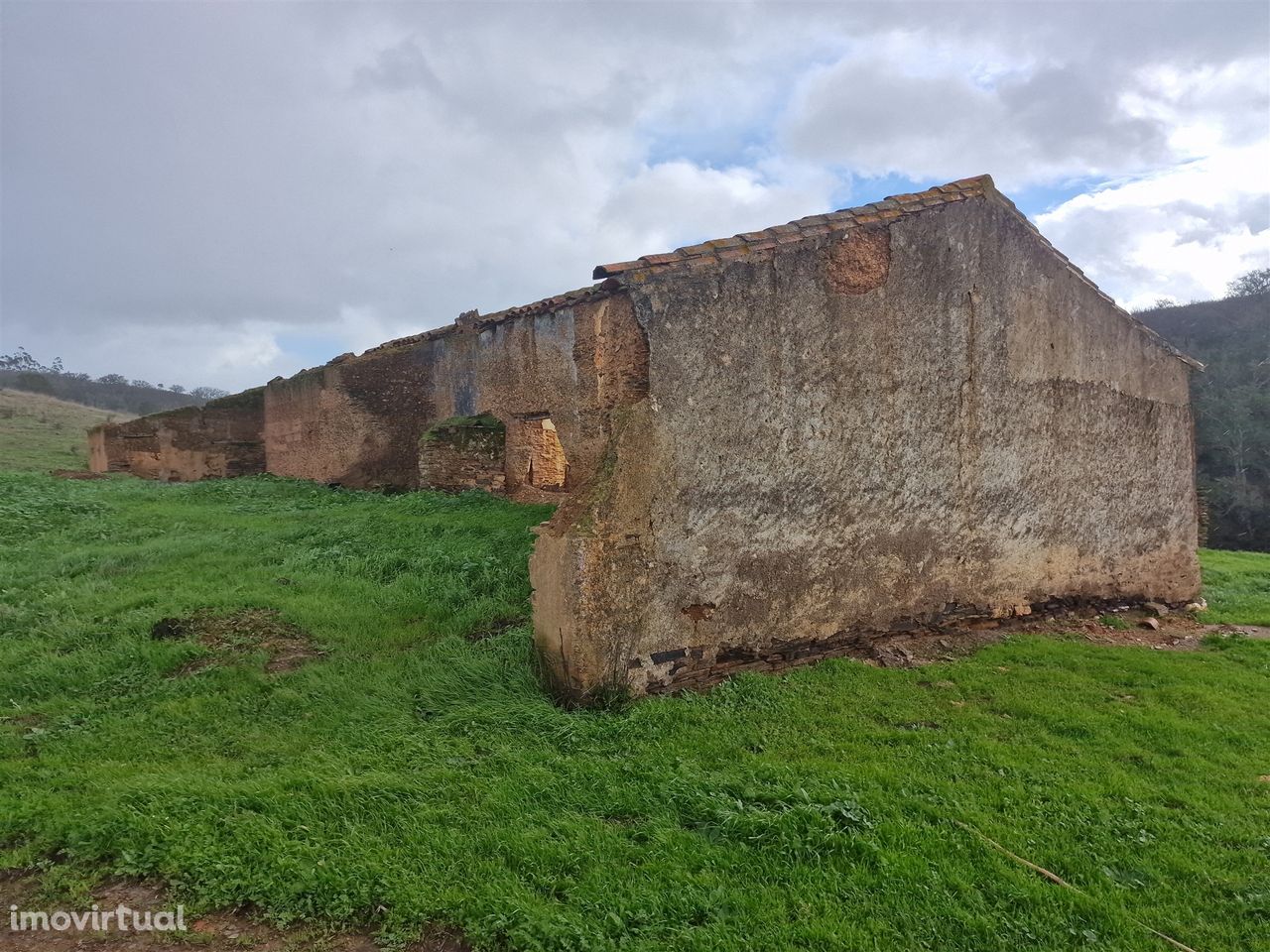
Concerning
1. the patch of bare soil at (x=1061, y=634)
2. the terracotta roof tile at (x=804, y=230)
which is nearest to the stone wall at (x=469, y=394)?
the terracotta roof tile at (x=804, y=230)

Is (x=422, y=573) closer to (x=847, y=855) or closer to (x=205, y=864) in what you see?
(x=205, y=864)

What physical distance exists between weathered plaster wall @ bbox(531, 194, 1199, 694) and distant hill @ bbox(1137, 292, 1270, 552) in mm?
19224

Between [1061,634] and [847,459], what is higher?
[847,459]

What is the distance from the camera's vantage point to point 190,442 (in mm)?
17312

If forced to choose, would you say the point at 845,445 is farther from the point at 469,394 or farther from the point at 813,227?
the point at 469,394

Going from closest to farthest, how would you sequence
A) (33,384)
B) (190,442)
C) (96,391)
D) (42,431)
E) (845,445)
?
(845,445) < (190,442) < (42,431) < (33,384) < (96,391)

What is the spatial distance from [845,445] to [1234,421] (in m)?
32.1

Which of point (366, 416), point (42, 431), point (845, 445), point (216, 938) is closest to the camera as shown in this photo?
point (216, 938)

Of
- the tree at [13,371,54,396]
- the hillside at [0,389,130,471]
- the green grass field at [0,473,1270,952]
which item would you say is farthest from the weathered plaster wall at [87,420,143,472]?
the tree at [13,371,54,396]

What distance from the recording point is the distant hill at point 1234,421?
89.2ft

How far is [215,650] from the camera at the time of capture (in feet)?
18.9

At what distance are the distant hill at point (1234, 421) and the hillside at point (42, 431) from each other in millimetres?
35512

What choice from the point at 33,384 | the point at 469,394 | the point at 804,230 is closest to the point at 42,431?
the point at 33,384

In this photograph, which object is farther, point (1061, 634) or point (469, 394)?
point (469, 394)
